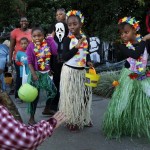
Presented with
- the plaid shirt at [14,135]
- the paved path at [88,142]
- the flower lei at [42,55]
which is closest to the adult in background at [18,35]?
the flower lei at [42,55]

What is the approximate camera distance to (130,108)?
456cm

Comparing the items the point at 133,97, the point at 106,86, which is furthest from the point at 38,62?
the point at 106,86

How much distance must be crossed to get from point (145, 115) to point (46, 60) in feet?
6.28

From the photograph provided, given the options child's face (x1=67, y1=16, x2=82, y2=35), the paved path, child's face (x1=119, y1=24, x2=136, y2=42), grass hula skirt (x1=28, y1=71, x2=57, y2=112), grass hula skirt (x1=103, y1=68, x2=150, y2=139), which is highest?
child's face (x1=67, y1=16, x2=82, y2=35)

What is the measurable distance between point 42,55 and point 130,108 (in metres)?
1.72

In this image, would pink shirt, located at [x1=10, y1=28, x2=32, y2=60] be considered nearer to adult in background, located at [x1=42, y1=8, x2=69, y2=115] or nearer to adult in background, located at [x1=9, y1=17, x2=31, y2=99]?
adult in background, located at [x1=9, y1=17, x2=31, y2=99]

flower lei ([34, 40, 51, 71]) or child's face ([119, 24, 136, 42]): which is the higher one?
child's face ([119, 24, 136, 42])

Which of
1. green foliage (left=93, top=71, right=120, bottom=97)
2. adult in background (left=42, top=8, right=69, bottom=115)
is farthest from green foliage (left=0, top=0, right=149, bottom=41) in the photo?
adult in background (left=42, top=8, right=69, bottom=115)

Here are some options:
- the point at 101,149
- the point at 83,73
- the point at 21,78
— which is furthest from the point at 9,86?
the point at 101,149

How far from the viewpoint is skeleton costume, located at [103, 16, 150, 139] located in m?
4.46

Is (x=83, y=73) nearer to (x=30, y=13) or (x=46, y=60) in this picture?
(x=46, y=60)

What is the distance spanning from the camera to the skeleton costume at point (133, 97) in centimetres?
446

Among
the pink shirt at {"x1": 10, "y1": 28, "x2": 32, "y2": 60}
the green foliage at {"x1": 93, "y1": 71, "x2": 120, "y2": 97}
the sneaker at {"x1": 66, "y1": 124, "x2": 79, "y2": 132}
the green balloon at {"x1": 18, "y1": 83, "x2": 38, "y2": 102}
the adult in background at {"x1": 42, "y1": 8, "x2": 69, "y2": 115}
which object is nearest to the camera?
the green balloon at {"x1": 18, "y1": 83, "x2": 38, "y2": 102}

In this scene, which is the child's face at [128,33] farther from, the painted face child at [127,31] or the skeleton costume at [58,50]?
the skeleton costume at [58,50]
